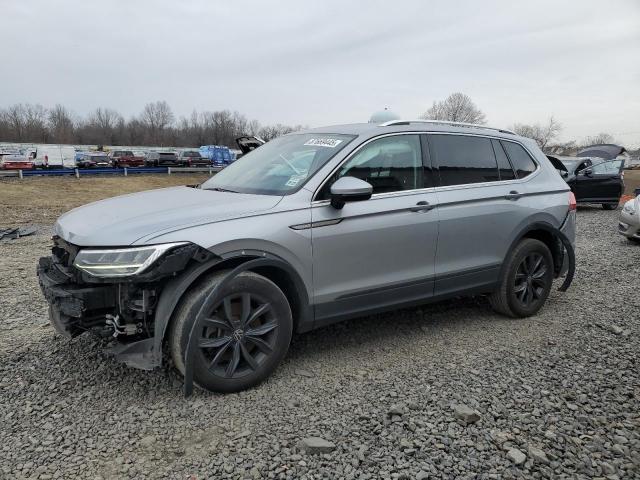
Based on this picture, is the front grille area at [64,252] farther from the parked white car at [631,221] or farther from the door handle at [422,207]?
the parked white car at [631,221]

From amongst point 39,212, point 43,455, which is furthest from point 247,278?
point 39,212

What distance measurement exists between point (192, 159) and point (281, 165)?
45130 mm

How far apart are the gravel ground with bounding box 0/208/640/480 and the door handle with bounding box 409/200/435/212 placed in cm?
111

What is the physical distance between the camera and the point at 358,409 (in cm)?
292

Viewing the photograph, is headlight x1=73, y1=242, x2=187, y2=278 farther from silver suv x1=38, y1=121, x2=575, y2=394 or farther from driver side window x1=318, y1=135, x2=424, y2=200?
driver side window x1=318, y1=135, x2=424, y2=200

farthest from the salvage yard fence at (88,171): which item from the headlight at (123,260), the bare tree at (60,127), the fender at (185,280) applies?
the bare tree at (60,127)

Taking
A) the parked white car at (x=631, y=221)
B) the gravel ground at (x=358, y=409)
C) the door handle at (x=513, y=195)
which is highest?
the door handle at (x=513, y=195)

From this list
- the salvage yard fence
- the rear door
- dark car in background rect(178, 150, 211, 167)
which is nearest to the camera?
the rear door

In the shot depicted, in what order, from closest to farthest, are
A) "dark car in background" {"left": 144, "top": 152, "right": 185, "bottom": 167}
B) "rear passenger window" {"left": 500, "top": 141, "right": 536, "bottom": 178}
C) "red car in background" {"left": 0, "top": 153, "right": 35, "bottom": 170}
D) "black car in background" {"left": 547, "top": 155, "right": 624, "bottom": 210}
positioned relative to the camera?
"rear passenger window" {"left": 500, "top": 141, "right": 536, "bottom": 178}, "black car in background" {"left": 547, "top": 155, "right": 624, "bottom": 210}, "red car in background" {"left": 0, "top": 153, "right": 35, "bottom": 170}, "dark car in background" {"left": 144, "top": 152, "right": 185, "bottom": 167}

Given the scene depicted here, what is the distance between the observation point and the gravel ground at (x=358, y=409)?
2.43m

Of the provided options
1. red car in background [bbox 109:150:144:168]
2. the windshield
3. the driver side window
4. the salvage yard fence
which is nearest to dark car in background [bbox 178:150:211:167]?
red car in background [bbox 109:150:144:168]

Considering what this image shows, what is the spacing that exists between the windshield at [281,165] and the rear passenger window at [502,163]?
5.37ft

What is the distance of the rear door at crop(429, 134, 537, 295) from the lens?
13.0ft

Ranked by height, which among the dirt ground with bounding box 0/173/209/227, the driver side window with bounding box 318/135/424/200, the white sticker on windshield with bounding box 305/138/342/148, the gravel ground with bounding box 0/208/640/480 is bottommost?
the dirt ground with bounding box 0/173/209/227
